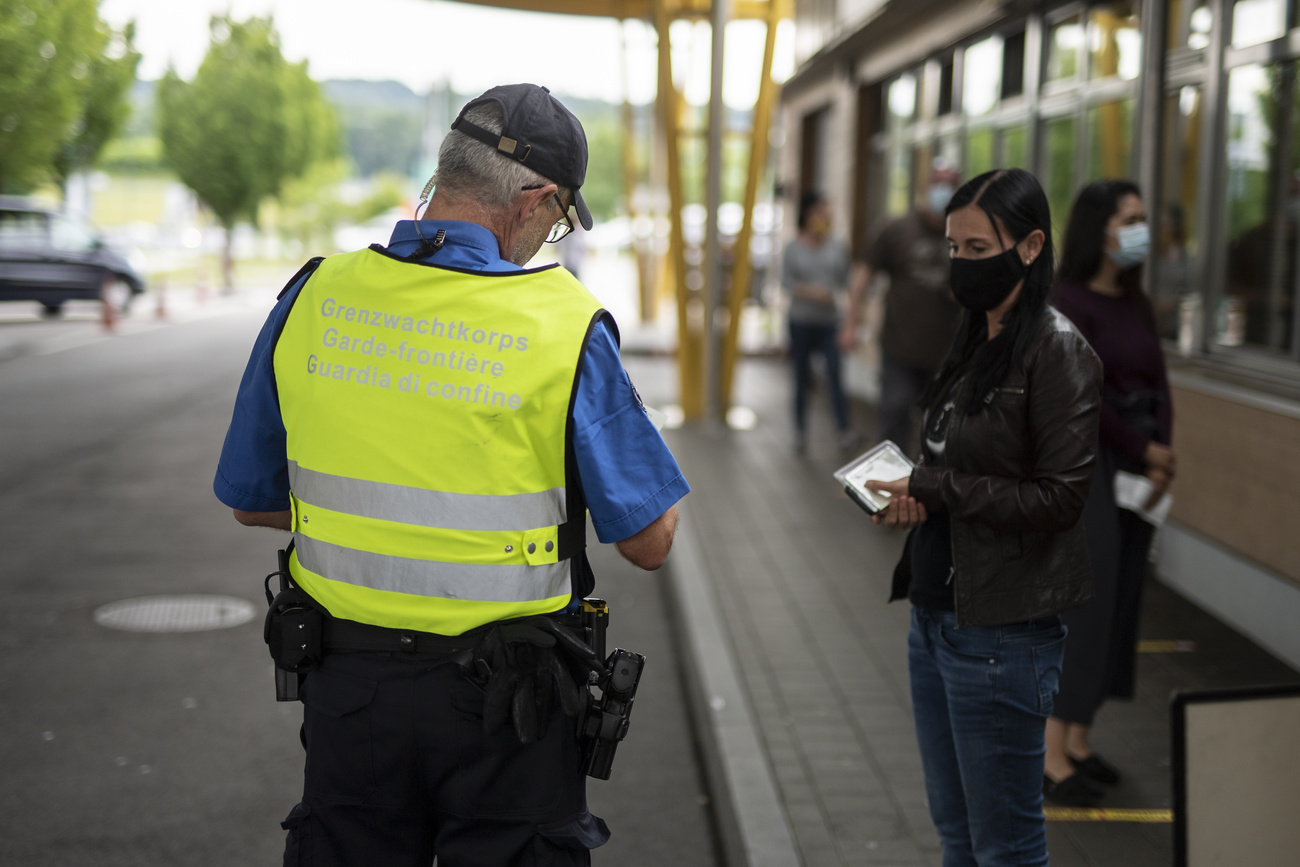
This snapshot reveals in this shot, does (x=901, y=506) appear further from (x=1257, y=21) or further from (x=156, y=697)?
(x=1257, y=21)

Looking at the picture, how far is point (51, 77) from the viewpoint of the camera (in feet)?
68.5

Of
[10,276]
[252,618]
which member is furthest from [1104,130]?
[10,276]

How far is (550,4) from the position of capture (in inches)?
753

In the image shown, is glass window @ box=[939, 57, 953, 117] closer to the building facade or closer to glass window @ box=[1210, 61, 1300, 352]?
the building facade

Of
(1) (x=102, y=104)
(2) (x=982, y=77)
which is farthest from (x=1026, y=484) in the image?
(1) (x=102, y=104)

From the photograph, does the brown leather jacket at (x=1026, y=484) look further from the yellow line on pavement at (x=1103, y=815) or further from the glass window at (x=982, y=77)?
the glass window at (x=982, y=77)

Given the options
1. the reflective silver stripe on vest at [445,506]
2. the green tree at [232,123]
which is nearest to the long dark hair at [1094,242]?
the reflective silver stripe on vest at [445,506]

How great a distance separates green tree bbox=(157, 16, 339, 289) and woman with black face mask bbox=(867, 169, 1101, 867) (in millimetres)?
38891

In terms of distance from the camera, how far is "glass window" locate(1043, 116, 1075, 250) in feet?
32.8

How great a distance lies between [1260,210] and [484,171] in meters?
5.82

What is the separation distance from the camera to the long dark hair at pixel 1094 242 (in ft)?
13.8

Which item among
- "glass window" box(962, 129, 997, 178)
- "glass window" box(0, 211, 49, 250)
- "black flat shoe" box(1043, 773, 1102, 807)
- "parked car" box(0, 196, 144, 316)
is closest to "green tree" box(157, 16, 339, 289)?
"parked car" box(0, 196, 144, 316)

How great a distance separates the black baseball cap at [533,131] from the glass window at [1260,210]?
5.34 meters

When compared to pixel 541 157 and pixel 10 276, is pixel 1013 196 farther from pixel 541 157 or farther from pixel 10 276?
pixel 10 276
